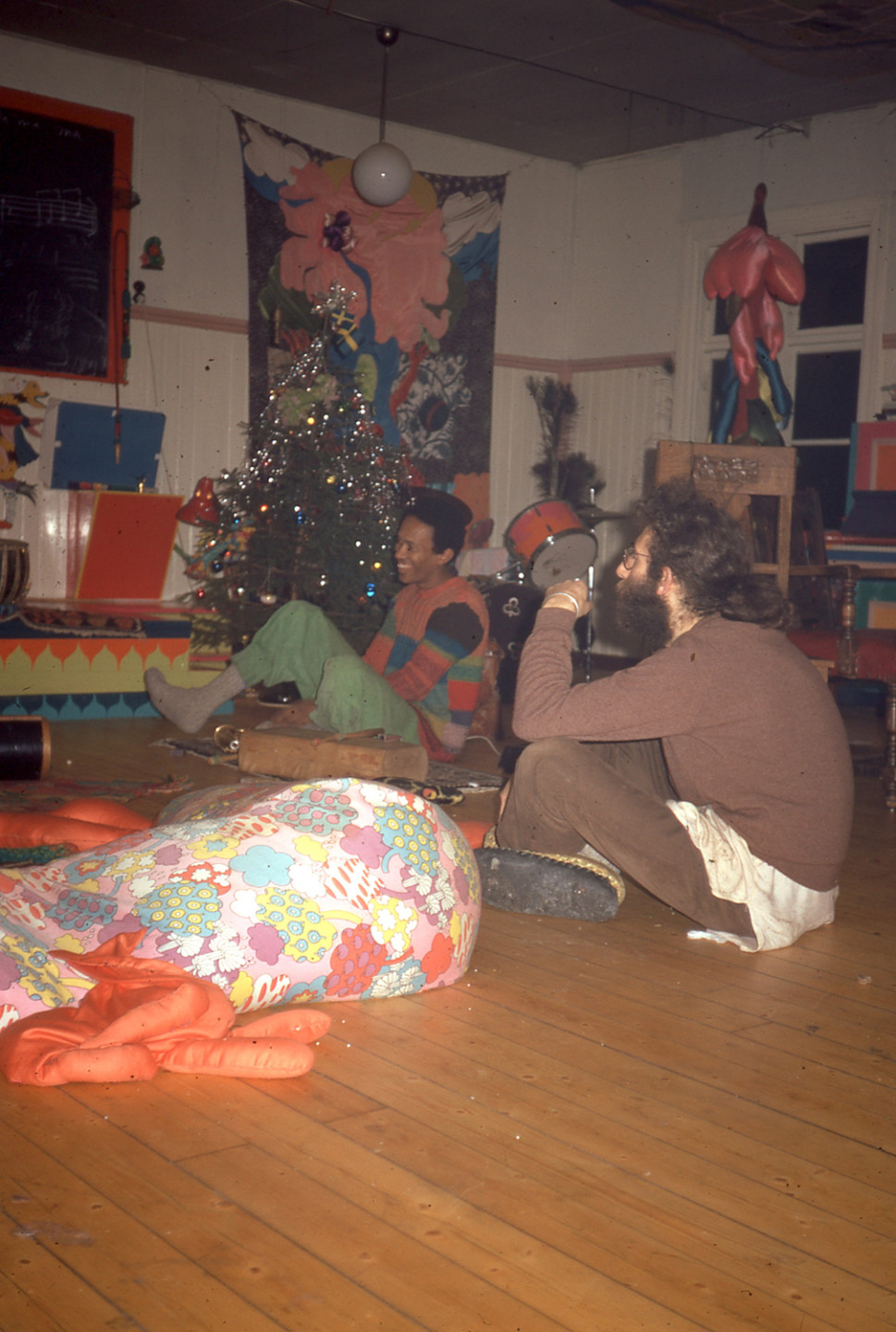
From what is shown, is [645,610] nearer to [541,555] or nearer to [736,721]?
[736,721]

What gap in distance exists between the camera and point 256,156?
7652 mm

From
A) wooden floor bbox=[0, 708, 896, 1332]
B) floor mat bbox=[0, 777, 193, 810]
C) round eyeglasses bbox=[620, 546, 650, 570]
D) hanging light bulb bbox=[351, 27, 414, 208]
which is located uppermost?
Answer: hanging light bulb bbox=[351, 27, 414, 208]

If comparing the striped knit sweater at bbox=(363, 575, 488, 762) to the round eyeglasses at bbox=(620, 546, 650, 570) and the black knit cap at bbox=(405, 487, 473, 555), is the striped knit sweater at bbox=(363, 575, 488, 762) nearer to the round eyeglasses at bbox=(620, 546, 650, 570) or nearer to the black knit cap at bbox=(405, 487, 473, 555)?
the black knit cap at bbox=(405, 487, 473, 555)

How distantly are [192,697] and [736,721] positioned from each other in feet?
10.1

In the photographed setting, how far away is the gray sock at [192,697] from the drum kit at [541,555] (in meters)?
1.62

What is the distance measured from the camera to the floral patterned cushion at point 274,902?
2.15m

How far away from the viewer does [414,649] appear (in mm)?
4953

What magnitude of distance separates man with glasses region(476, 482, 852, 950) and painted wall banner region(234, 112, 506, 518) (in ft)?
15.9

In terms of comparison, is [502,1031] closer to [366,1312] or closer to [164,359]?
[366,1312]

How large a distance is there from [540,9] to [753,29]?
1134 mm

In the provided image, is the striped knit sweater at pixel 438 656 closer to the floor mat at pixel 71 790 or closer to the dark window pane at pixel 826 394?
the floor mat at pixel 71 790

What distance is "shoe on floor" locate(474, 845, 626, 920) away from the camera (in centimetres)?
303

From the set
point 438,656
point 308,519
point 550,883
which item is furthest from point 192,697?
point 550,883

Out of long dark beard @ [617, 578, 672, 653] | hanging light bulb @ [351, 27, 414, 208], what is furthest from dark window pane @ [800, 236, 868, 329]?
long dark beard @ [617, 578, 672, 653]
